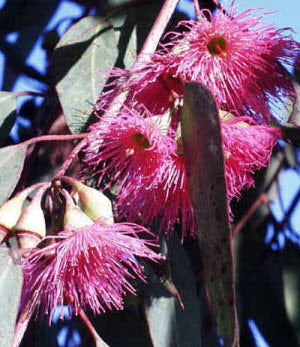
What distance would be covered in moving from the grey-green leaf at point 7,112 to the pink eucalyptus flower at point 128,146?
0.89 feet

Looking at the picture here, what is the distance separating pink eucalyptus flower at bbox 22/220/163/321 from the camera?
112cm

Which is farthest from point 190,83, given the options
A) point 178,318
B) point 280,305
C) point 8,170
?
point 280,305

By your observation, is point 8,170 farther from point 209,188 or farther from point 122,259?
point 209,188

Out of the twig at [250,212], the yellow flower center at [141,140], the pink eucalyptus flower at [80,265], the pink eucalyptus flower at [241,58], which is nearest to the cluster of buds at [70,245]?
the pink eucalyptus flower at [80,265]

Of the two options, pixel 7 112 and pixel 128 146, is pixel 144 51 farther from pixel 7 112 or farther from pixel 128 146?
pixel 7 112

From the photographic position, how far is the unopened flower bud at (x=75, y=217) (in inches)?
44.6

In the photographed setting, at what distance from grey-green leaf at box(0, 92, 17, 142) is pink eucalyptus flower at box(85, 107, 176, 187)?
0.27m

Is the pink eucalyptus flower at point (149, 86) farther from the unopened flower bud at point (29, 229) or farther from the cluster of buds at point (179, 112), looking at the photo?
the unopened flower bud at point (29, 229)

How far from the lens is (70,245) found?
1.11m

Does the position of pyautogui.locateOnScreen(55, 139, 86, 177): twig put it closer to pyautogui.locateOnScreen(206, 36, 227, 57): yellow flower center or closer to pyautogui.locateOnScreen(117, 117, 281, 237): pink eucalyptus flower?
pyautogui.locateOnScreen(117, 117, 281, 237): pink eucalyptus flower

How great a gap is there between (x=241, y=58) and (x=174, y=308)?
46cm

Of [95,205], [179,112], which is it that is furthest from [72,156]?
[179,112]

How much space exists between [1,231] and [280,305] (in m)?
0.98

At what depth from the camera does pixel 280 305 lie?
6.25 feet
